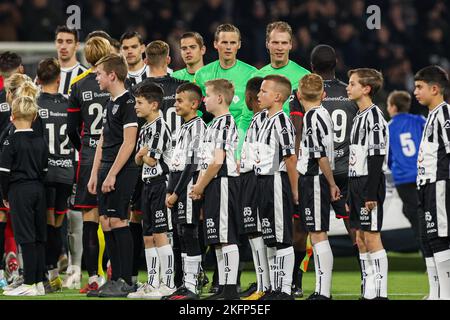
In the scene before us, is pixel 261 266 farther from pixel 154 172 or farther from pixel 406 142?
pixel 406 142

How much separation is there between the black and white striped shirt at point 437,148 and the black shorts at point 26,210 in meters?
3.36

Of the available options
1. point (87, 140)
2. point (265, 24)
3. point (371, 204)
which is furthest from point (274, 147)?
point (265, 24)

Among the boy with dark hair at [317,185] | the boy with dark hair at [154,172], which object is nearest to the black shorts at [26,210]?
the boy with dark hair at [154,172]

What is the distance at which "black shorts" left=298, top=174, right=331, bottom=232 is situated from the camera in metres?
9.22

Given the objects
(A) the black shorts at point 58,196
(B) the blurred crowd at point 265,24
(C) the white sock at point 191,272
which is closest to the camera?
(C) the white sock at point 191,272

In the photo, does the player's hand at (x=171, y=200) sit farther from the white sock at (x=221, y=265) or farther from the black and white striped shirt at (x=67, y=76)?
the black and white striped shirt at (x=67, y=76)

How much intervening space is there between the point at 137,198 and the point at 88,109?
914 millimetres

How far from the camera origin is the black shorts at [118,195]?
9.85 meters

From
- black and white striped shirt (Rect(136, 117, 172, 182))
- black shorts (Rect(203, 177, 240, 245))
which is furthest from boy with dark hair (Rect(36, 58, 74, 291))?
black shorts (Rect(203, 177, 240, 245))

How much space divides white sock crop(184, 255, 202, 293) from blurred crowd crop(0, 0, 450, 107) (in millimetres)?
8111

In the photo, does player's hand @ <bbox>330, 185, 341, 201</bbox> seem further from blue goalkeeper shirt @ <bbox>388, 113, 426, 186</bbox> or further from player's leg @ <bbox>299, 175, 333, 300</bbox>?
blue goalkeeper shirt @ <bbox>388, 113, 426, 186</bbox>

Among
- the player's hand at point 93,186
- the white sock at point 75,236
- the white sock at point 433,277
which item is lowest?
the white sock at point 433,277

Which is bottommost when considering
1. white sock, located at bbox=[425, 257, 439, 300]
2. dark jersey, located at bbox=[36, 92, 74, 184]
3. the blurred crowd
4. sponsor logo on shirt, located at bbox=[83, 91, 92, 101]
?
white sock, located at bbox=[425, 257, 439, 300]

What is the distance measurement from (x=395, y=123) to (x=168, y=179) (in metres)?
4.52
